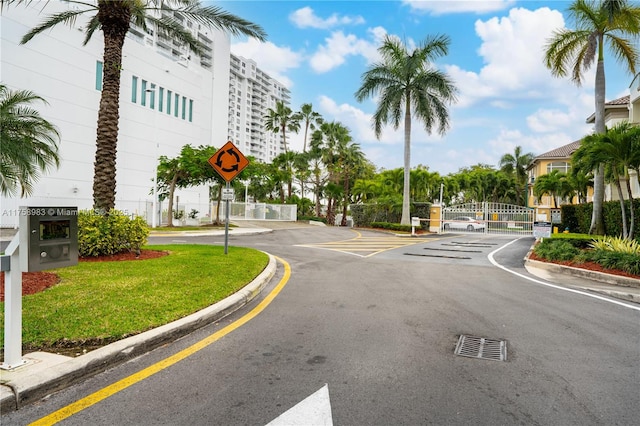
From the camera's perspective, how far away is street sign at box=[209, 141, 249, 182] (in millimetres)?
10992

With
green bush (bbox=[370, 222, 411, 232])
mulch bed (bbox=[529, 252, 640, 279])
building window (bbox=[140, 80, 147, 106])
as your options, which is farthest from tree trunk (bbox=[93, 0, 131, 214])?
building window (bbox=[140, 80, 147, 106])

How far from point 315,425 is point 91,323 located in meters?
3.11

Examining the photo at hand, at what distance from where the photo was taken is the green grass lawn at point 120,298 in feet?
14.5

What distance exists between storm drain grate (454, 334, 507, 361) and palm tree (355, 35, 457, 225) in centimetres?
2501

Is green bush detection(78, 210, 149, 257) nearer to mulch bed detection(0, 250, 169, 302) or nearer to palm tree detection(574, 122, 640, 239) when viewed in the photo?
mulch bed detection(0, 250, 169, 302)

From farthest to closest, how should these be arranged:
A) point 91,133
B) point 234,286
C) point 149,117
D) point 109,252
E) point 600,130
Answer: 1. point 149,117
2. point 91,133
3. point 600,130
4. point 109,252
5. point 234,286

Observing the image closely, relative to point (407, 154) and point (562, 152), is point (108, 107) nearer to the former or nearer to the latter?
point (407, 154)

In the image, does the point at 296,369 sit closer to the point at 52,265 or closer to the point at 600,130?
the point at 52,265

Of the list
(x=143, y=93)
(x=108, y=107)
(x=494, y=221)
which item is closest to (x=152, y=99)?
(x=143, y=93)

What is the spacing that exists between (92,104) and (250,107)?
119 metres

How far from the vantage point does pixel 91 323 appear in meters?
4.71

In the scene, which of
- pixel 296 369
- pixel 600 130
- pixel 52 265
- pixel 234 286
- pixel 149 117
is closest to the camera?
pixel 52 265

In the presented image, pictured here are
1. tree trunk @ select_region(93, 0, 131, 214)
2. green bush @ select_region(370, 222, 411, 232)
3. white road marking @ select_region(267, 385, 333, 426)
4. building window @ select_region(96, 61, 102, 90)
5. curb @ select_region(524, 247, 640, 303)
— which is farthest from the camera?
building window @ select_region(96, 61, 102, 90)

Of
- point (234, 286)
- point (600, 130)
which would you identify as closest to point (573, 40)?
point (600, 130)
